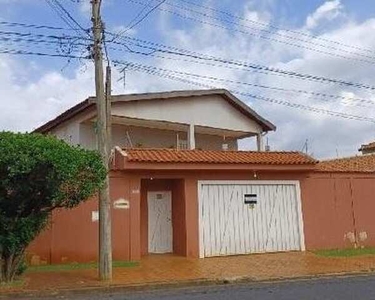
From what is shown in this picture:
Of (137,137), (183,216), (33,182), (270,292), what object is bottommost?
(270,292)

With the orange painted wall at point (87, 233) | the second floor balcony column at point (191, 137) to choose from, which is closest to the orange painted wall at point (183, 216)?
the orange painted wall at point (87, 233)

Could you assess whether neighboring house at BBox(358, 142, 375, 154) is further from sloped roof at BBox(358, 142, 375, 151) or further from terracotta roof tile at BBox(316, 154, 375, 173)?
terracotta roof tile at BBox(316, 154, 375, 173)

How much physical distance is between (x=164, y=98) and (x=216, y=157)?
4628 mm

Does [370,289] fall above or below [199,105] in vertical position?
Result: below

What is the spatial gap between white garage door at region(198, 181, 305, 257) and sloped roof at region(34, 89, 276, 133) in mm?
5017

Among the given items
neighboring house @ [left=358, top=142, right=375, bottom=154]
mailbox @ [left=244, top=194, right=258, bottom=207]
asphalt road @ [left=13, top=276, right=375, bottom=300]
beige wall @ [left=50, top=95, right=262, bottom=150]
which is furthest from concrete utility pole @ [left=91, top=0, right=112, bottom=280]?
neighboring house @ [left=358, top=142, right=375, bottom=154]

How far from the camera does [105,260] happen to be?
12.5 metres

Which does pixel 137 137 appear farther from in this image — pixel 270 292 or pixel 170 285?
pixel 270 292

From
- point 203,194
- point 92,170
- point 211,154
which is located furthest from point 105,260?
point 211,154

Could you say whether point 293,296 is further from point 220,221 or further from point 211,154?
point 211,154

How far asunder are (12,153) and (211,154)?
29.1 feet

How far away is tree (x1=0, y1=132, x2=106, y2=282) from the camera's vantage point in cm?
1089

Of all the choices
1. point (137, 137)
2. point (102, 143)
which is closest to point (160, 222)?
point (137, 137)

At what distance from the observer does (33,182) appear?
1136 cm
